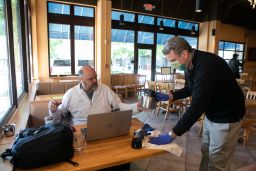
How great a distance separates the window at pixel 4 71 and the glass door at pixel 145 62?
6483 mm

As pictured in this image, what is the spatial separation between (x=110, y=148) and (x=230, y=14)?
10.5m

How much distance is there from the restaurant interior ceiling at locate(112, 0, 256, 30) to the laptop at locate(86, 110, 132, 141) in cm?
656

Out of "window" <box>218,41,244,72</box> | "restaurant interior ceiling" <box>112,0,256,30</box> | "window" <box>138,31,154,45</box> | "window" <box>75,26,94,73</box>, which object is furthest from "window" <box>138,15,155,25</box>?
"window" <box>218,41,244,72</box>

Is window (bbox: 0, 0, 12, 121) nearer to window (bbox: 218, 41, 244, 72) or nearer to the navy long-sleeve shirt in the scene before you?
the navy long-sleeve shirt

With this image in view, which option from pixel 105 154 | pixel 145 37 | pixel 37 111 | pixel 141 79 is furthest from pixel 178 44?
pixel 145 37

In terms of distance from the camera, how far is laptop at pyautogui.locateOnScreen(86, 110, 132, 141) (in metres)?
1.49

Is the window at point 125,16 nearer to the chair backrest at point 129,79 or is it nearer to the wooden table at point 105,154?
the chair backrest at point 129,79

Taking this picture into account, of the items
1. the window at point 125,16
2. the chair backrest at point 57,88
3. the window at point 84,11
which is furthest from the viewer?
the window at point 125,16

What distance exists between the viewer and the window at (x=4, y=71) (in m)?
2.15

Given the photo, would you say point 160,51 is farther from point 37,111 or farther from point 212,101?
point 212,101

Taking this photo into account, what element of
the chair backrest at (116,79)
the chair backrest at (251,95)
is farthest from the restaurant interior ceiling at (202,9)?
the chair backrest at (251,95)

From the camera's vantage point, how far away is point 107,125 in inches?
61.2

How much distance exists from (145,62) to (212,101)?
7140 mm

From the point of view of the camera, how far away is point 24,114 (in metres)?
2.32
